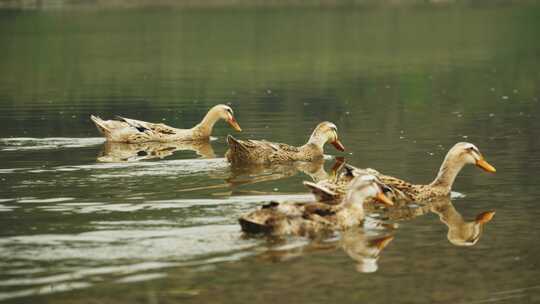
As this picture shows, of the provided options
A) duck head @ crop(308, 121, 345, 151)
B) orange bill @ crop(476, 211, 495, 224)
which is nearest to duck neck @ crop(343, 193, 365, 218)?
orange bill @ crop(476, 211, 495, 224)

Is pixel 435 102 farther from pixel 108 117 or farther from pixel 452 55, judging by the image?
pixel 452 55

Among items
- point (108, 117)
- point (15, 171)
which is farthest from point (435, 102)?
point (15, 171)

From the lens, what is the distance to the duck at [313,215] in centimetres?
1673

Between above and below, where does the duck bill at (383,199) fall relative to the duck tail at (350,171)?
below

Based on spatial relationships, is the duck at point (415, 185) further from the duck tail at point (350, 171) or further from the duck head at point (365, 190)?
the duck head at point (365, 190)

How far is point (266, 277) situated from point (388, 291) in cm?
148

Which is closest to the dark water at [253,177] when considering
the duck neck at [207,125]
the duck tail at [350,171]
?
the duck neck at [207,125]

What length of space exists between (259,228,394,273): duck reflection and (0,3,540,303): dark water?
1.9 inches

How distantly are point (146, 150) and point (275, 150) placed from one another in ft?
12.6

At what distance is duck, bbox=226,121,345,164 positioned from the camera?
80.8 ft

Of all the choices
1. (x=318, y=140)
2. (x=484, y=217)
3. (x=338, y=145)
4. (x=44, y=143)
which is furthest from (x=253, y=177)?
(x=44, y=143)

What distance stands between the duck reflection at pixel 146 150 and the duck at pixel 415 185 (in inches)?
275

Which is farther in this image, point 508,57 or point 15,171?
point 508,57

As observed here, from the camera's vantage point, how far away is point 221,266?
50.9ft
